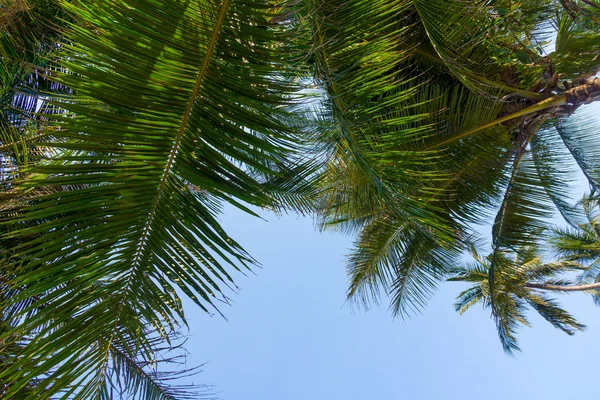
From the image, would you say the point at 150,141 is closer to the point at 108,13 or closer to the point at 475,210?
the point at 108,13

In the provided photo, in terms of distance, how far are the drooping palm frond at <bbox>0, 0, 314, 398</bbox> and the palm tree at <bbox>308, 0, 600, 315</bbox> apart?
591mm

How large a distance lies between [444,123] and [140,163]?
369cm

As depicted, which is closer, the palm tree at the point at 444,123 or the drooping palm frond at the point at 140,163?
the drooping palm frond at the point at 140,163

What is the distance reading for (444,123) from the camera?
4.85 meters

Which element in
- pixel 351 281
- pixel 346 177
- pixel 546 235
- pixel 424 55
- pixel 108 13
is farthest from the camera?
pixel 351 281

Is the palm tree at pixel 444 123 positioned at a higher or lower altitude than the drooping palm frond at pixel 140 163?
higher

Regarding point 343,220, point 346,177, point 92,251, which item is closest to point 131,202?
point 92,251

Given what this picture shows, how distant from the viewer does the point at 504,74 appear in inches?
184

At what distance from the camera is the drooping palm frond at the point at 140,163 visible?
203 cm

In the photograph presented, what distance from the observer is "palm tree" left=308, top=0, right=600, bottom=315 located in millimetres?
2705

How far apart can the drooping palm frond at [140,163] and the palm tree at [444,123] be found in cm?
59

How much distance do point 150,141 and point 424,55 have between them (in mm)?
3463

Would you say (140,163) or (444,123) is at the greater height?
(444,123)

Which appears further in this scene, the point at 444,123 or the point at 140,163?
the point at 444,123
